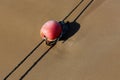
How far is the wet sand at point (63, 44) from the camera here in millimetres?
8977

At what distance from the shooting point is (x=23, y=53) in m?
9.54

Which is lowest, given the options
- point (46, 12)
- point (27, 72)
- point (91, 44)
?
point (91, 44)

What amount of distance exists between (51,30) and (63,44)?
0.66 metres

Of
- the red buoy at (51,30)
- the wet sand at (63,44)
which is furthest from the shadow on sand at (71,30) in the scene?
the red buoy at (51,30)

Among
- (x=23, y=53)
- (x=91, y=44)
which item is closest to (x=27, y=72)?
(x=23, y=53)

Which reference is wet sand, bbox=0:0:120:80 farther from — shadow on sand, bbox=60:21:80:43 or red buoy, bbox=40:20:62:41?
red buoy, bbox=40:20:62:41

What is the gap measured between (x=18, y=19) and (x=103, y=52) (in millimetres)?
3448

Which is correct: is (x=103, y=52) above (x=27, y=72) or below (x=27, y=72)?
below

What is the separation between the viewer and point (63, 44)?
9688mm

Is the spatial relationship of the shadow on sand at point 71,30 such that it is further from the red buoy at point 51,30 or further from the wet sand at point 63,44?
the red buoy at point 51,30

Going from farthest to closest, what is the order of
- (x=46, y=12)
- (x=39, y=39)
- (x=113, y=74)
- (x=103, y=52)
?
(x=46, y=12) < (x=39, y=39) < (x=103, y=52) < (x=113, y=74)

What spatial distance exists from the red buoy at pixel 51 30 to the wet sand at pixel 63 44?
1.13ft

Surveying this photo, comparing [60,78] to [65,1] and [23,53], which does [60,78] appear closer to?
[23,53]

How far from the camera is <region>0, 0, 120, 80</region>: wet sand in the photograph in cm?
898
